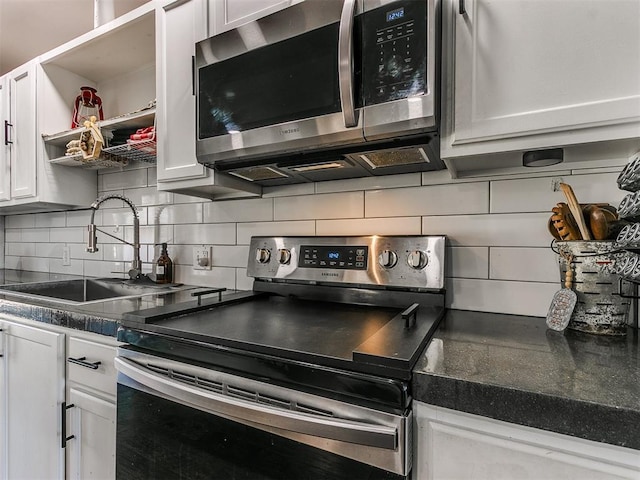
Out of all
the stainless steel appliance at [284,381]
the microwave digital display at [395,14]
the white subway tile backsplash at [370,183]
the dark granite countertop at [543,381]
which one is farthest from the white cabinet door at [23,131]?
the dark granite countertop at [543,381]

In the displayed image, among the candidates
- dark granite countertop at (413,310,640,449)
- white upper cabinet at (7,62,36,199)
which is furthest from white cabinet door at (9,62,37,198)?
dark granite countertop at (413,310,640,449)

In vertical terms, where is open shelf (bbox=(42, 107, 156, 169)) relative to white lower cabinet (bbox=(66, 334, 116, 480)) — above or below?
above

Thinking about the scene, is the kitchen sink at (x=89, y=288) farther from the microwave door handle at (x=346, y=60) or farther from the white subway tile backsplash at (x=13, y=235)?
the microwave door handle at (x=346, y=60)

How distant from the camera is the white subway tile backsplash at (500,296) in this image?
1.03 metres

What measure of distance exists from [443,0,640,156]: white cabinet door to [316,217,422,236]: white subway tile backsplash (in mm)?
358

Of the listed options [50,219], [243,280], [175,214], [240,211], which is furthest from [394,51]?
[50,219]

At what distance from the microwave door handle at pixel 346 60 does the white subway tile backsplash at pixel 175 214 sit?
1.03 metres

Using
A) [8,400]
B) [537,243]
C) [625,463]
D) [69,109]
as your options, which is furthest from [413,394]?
[69,109]

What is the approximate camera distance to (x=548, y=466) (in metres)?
0.53

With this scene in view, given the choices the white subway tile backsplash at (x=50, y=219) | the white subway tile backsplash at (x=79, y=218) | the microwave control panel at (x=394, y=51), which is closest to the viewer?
the microwave control panel at (x=394, y=51)

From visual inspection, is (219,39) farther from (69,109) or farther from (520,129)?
(69,109)

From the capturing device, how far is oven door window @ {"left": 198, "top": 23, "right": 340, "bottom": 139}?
0.96 meters

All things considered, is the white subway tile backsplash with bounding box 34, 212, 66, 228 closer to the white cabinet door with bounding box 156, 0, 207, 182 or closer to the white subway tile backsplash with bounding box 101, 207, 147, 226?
the white subway tile backsplash with bounding box 101, 207, 147, 226

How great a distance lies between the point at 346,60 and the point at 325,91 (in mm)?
A: 106
